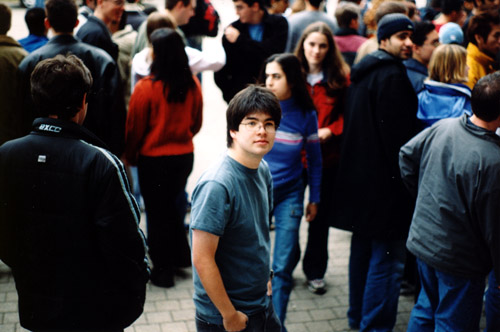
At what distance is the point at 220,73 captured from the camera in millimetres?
5762

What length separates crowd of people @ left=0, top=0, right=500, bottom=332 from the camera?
253cm

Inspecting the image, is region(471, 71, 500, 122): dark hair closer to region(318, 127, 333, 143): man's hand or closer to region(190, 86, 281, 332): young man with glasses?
region(190, 86, 281, 332): young man with glasses

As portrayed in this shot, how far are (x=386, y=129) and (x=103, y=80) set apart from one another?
2.17 m

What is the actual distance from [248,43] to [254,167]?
2984mm

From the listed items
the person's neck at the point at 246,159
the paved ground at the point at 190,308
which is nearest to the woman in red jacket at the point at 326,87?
the paved ground at the point at 190,308

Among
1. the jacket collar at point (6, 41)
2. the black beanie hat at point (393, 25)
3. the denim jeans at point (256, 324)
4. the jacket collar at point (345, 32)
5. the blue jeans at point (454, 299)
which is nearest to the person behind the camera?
the denim jeans at point (256, 324)

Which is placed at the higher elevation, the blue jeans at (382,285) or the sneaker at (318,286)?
the blue jeans at (382,285)

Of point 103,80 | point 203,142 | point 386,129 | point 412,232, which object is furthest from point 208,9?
point 412,232

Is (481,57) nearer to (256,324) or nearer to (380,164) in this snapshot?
(380,164)

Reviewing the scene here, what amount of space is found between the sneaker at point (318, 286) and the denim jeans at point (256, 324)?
2.10 m

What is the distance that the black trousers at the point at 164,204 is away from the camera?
4906 millimetres

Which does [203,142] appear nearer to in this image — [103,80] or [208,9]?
[208,9]

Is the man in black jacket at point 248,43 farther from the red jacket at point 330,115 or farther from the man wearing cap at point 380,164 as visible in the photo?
the man wearing cap at point 380,164

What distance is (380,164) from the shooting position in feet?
13.7
